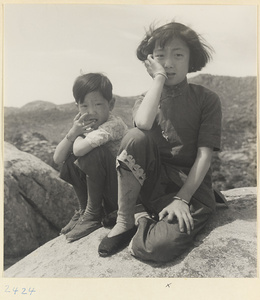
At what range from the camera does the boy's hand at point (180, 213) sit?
99.7 inches

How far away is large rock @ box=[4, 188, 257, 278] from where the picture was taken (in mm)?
2527

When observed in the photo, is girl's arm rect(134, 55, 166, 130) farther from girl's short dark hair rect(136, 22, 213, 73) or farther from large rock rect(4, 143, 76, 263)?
large rock rect(4, 143, 76, 263)

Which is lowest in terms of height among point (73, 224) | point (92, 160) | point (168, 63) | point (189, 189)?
point (73, 224)

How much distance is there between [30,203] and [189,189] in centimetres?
166

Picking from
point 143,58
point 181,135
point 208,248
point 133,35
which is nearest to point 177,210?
point 208,248

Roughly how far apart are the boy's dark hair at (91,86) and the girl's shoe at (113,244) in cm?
94

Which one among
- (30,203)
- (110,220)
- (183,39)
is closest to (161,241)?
(110,220)

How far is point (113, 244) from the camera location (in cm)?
266

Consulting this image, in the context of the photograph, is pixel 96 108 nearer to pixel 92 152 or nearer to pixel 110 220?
pixel 92 152

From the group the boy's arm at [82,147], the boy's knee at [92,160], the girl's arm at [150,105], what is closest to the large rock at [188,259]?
the boy's knee at [92,160]

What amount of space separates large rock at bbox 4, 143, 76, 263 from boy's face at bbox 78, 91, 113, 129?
1039mm

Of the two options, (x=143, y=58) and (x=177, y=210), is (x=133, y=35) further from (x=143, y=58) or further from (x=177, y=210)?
(x=177, y=210)

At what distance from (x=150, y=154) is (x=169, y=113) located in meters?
0.33
